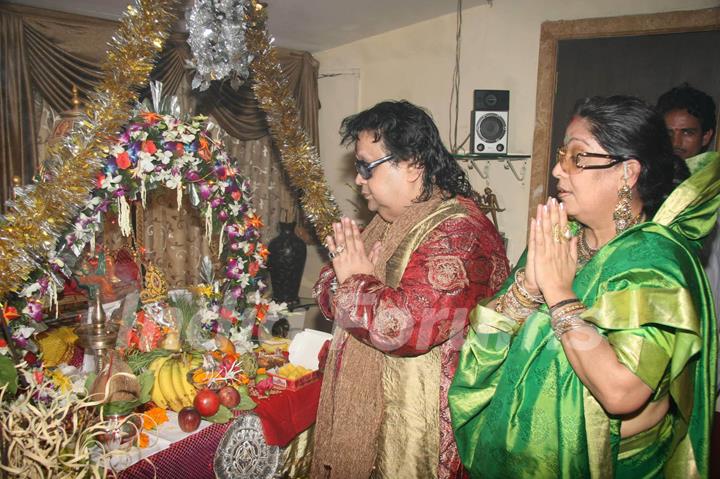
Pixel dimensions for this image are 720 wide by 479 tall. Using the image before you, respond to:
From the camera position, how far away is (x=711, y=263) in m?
2.57

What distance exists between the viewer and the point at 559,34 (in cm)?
425

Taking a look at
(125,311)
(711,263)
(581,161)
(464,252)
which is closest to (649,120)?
(581,161)

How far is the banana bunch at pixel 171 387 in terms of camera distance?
1903mm

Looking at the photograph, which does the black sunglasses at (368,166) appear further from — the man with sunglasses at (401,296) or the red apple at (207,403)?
the red apple at (207,403)

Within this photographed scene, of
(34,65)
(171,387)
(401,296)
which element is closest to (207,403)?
(171,387)

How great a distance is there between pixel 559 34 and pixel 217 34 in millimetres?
3301

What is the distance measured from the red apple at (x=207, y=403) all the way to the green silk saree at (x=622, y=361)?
0.88 metres

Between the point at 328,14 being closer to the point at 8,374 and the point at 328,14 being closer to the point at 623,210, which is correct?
the point at 623,210

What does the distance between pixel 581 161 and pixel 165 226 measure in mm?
4603

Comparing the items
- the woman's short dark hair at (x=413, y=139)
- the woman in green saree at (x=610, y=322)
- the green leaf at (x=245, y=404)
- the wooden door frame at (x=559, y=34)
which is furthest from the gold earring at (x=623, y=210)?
the wooden door frame at (x=559, y=34)

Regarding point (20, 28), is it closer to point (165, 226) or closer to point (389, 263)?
point (165, 226)

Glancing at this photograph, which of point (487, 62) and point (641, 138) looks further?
point (487, 62)

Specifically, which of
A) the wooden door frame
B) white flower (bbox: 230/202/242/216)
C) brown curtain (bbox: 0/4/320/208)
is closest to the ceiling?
brown curtain (bbox: 0/4/320/208)

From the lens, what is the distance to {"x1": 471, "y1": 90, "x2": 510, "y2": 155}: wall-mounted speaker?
449 centimetres
